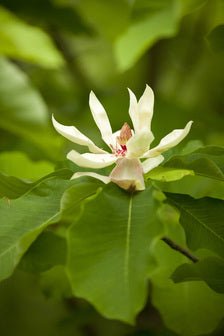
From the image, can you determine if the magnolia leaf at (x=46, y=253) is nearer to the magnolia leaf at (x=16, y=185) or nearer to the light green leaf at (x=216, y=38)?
the magnolia leaf at (x=16, y=185)

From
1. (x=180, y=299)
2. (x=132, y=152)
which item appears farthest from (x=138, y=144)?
(x=180, y=299)

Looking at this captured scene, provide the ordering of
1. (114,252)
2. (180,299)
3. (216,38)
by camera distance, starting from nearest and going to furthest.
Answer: (114,252) < (216,38) < (180,299)

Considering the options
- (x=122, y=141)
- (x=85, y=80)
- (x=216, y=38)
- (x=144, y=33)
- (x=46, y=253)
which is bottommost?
(x=46, y=253)

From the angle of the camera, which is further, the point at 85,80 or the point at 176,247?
the point at 85,80

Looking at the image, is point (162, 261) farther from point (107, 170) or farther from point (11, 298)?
point (11, 298)

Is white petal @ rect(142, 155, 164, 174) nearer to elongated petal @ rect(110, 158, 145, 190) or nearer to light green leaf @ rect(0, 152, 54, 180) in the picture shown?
elongated petal @ rect(110, 158, 145, 190)

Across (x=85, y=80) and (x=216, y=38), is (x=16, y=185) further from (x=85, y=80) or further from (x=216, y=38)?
(x=85, y=80)
